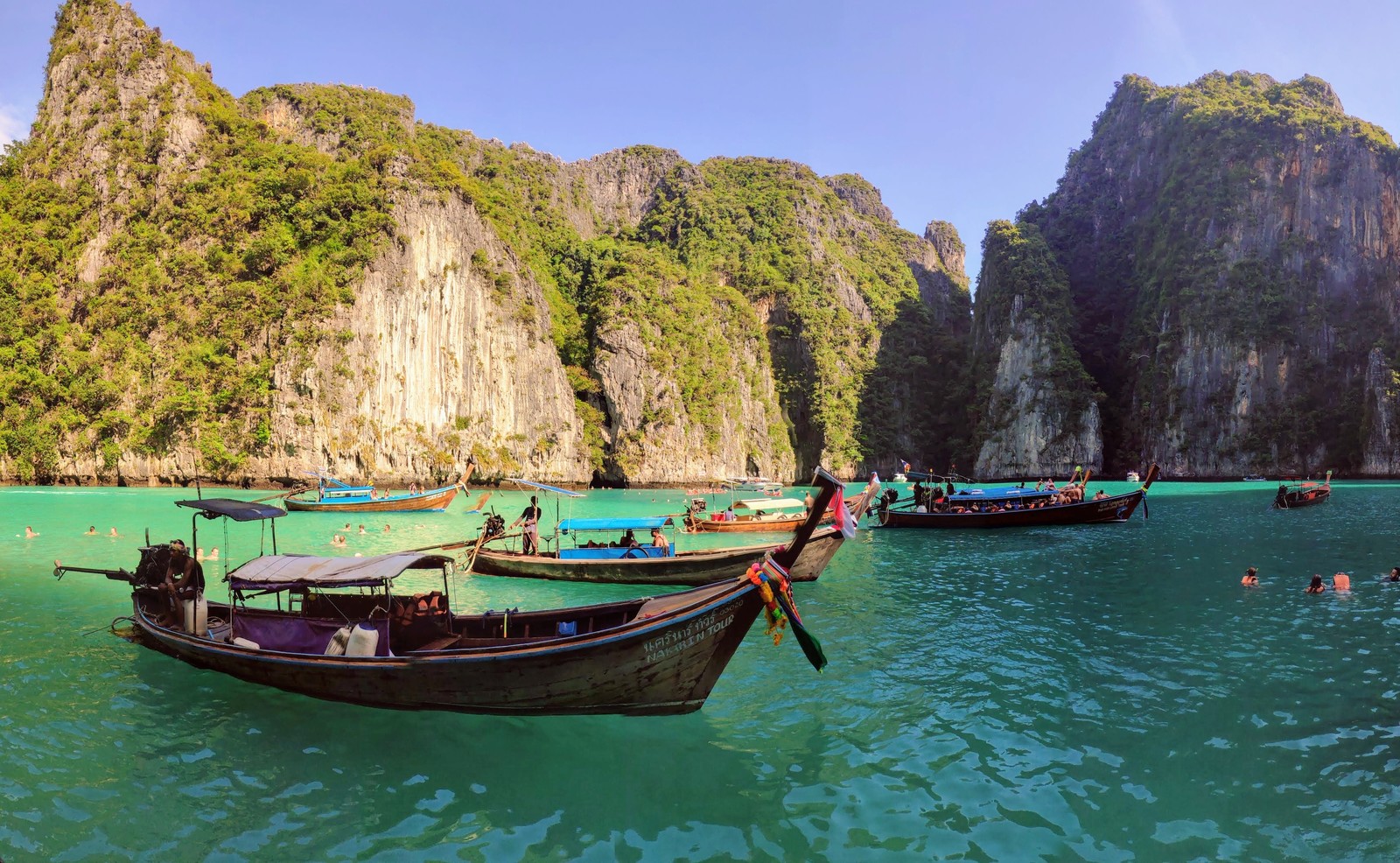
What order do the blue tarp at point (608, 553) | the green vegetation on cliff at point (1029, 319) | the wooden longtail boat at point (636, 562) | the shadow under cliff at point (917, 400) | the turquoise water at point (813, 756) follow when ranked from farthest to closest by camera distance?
the shadow under cliff at point (917, 400) → the green vegetation on cliff at point (1029, 319) → the blue tarp at point (608, 553) → the wooden longtail boat at point (636, 562) → the turquoise water at point (813, 756)

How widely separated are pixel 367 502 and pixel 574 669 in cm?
3572

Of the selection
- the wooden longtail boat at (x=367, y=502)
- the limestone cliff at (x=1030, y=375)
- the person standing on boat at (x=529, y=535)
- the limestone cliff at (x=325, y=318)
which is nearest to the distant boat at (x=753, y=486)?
the limestone cliff at (x=325, y=318)

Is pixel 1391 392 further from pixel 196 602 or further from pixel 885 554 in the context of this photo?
pixel 196 602

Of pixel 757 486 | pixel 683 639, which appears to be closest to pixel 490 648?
pixel 683 639

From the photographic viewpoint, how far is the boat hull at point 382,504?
39344mm

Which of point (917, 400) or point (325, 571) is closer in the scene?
point (325, 571)

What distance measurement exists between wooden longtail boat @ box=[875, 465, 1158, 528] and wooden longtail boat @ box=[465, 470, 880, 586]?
16.0 m

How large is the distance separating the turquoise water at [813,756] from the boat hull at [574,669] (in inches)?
11.3

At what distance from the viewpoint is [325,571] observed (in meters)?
10.4

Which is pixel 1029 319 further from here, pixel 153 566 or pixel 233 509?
pixel 153 566

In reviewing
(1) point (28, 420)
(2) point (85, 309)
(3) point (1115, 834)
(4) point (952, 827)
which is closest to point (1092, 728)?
(3) point (1115, 834)

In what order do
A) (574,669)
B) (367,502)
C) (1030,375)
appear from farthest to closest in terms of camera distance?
1. (1030,375)
2. (367,502)
3. (574,669)

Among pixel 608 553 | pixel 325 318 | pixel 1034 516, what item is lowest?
pixel 1034 516

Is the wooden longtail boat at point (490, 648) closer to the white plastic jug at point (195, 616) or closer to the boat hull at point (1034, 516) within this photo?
the white plastic jug at point (195, 616)
